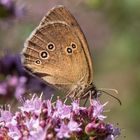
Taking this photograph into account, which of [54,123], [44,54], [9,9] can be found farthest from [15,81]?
[54,123]

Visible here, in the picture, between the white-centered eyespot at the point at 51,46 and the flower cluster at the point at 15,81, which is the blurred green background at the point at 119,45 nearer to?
the flower cluster at the point at 15,81

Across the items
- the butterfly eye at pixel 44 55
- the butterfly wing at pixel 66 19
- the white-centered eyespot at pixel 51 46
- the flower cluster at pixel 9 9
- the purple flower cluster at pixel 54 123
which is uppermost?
the flower cluster at pixel 9 9

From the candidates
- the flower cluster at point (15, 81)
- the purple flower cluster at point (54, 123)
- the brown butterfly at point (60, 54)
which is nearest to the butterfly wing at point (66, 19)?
the brown butterfly at point (60, 54)

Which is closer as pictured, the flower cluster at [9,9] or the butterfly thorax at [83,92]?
the butterfly thorax at [83,92]

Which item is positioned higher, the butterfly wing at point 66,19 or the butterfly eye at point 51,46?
the butterfly wing at point 66,19

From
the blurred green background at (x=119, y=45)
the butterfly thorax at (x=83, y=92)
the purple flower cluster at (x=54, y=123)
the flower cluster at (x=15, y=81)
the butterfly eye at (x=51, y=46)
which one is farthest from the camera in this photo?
the blurred green background at (x=119, y=45)

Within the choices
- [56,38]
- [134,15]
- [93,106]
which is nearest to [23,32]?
[134,15]

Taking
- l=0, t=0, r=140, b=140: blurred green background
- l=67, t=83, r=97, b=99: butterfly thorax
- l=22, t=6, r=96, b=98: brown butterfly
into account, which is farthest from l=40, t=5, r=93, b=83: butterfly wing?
l=0, t=0, r=140, b=140: blurred green background

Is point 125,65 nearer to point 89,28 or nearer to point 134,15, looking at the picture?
point 134,15
